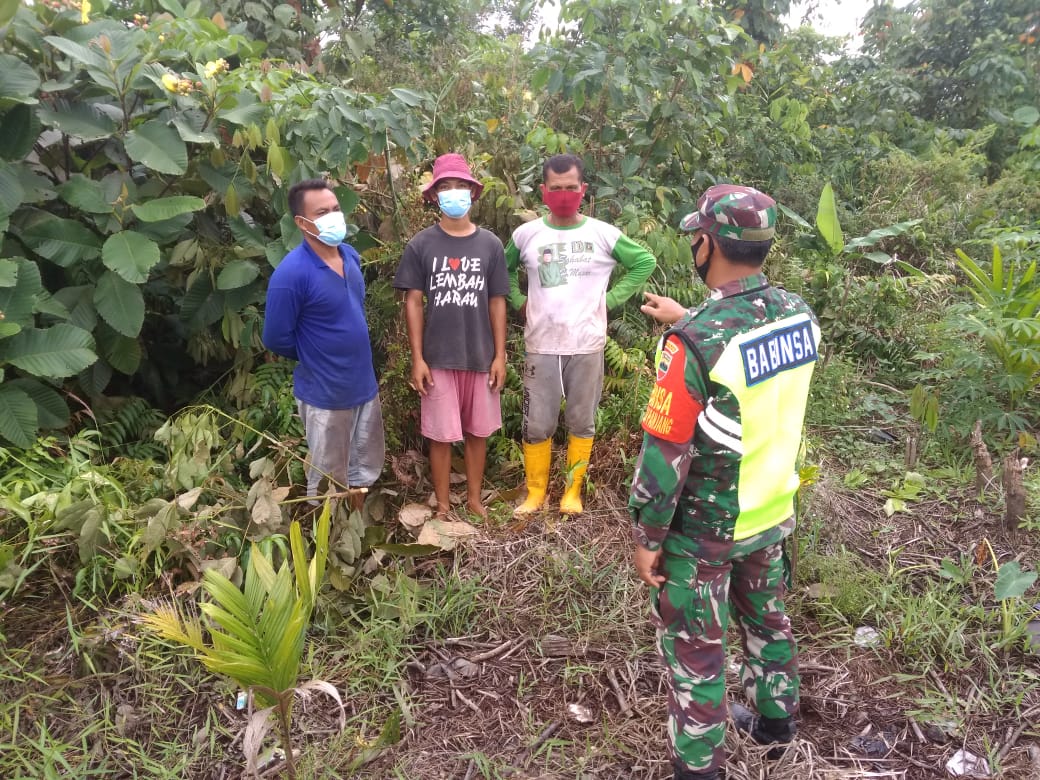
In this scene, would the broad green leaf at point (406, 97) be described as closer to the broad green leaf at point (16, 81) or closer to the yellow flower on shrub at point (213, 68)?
the yellow flower on shrub at point (213, 68)

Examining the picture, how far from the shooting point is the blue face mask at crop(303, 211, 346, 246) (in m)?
2.84

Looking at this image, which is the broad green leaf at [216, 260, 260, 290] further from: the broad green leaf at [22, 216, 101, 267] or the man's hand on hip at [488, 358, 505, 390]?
the man's hand on hip at [488, 358, 505, 390]

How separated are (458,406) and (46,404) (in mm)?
1969

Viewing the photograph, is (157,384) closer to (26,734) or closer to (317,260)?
(317,260)

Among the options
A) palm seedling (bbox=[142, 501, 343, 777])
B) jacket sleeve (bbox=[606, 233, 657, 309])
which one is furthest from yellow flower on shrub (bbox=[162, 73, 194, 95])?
palm seedling (bbox=[142, 501, 343, 777])

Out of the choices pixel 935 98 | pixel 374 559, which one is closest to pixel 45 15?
pixel 374 559

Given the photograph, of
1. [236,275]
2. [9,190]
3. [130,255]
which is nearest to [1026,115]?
[236,275]

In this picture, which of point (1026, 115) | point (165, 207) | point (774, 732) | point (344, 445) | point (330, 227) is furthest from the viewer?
point (1026, 115)

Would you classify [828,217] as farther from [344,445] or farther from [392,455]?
[344,445]

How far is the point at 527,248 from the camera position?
131 inches

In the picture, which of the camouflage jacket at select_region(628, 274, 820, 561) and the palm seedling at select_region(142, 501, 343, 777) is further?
the camouflage jacket at select_region(628, 274, 820, 561)

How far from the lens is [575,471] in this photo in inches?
137

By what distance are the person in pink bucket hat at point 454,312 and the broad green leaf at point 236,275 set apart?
86 centimetres

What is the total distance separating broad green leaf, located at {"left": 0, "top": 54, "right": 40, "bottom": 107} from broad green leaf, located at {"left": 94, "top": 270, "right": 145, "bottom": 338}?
83 centimetres
